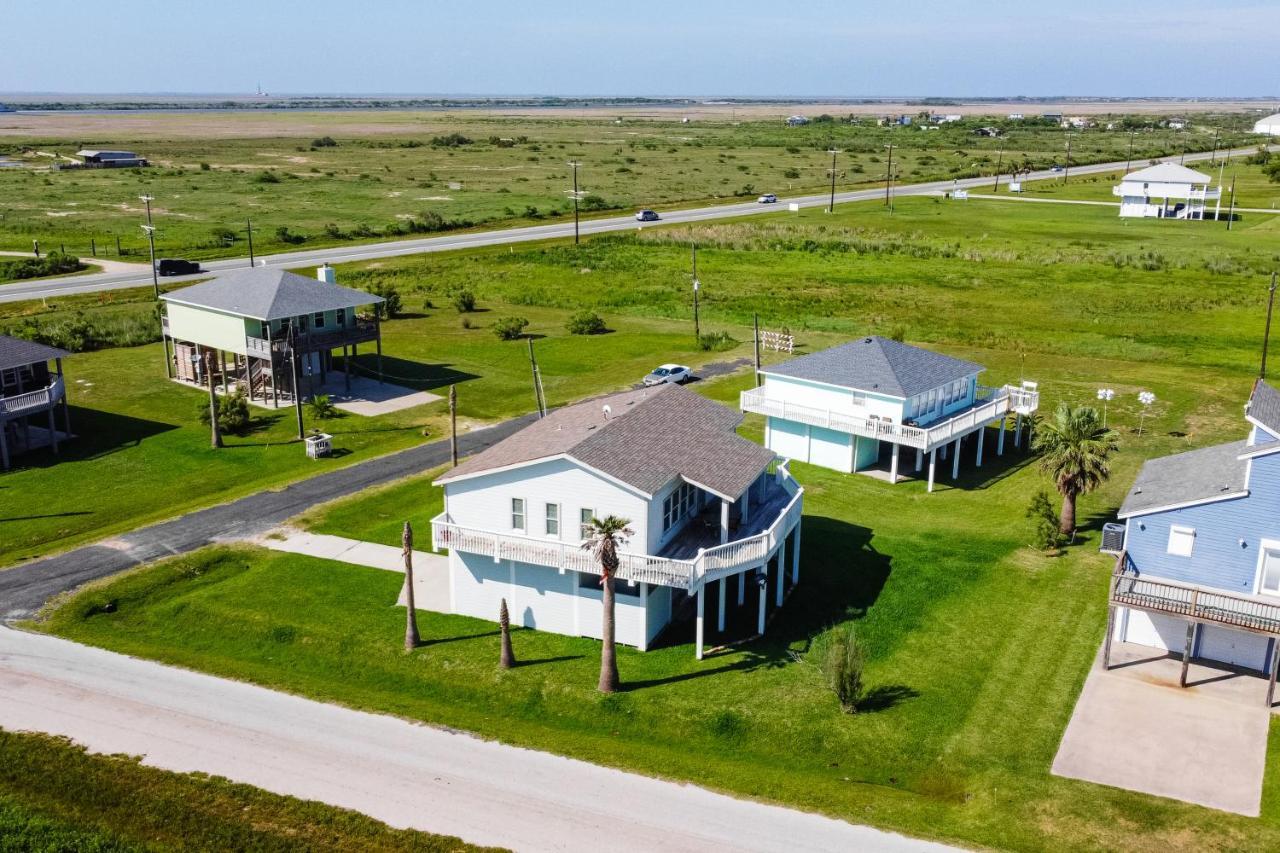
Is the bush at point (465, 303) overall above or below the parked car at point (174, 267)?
below

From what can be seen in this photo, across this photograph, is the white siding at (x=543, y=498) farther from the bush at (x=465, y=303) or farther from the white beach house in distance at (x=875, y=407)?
the bush at (x=465, y=303)

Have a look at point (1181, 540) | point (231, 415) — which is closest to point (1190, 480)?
point (1181, 540)

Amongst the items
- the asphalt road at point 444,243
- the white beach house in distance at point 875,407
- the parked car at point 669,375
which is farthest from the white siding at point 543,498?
the asphalt road at point 444,243

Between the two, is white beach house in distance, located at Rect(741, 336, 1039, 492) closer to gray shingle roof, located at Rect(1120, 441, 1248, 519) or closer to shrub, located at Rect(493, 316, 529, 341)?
gray shingle roof, located at Rect(1120, 441, 1248, 519)

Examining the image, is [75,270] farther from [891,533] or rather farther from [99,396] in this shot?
[891,533]

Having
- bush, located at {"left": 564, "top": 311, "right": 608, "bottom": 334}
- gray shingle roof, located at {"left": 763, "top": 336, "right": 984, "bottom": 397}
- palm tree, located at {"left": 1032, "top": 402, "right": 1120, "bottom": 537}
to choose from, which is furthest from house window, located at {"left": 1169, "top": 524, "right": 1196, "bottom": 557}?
bush, located at {"left": 564, "top": 311, "right": 608, "bottom": 334}
